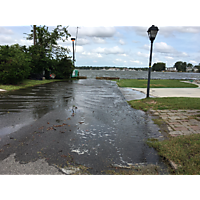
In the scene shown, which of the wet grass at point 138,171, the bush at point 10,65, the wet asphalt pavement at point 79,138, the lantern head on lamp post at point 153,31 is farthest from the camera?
the bush at point 10,65

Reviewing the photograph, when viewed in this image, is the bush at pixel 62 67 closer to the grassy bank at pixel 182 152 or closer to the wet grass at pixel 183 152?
the grassy bank at pixel 182 152

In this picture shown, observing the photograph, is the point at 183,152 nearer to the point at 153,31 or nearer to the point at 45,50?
the point at 153,31

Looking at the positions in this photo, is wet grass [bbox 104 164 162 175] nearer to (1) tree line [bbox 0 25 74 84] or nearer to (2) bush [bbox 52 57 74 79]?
(1) tree line [bbox 0 25 74 84]

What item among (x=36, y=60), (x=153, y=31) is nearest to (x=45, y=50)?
(x=36, y=60)

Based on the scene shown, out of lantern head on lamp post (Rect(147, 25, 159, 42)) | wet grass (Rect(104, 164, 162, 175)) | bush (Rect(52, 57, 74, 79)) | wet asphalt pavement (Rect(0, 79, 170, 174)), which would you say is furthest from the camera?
bush (Rect(52, 57, 74, 79))

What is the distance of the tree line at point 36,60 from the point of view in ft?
51.5

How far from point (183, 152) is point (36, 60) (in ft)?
79.3

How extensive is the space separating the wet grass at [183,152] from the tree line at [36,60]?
1600cm

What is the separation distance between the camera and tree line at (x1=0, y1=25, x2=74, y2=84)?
619 inches

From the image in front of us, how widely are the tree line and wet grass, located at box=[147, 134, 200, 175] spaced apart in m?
16.0

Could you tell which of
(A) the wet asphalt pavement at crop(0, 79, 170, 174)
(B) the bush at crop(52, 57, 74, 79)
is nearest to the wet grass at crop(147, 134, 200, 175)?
(A) the wet asphalt pavement at crop(0, 79, 170, 174)

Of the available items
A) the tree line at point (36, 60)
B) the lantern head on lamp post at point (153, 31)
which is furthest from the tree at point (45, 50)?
the lantern head on lamp post at point (153, 31)
